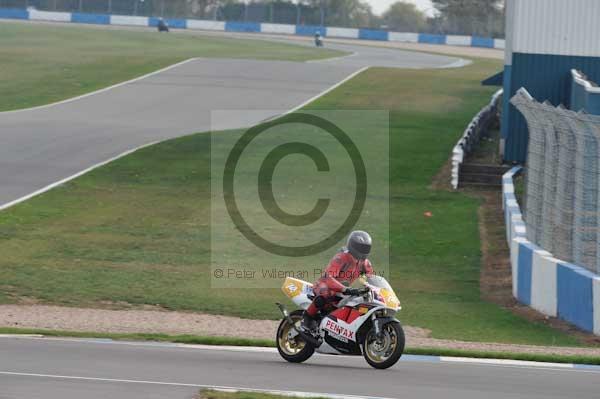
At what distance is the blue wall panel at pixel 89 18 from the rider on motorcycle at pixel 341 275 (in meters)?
97.8

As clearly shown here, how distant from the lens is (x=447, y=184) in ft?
97.1

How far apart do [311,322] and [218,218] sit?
12.3m

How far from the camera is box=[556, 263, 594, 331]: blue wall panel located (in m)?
16.0

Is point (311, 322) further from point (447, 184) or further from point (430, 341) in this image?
point (447, 184)

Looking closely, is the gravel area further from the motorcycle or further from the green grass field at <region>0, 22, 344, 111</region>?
the green grass field at <region>0, 22, 344, 111</region>

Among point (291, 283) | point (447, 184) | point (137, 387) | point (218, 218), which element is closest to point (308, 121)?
point (447, 184)

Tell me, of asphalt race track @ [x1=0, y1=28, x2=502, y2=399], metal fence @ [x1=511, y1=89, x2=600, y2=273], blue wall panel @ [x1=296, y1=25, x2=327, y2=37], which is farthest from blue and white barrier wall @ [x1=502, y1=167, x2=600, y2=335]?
blue wall panel @ [x1=296, y1=25, x2=327, y2=37]

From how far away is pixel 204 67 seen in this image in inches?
2248

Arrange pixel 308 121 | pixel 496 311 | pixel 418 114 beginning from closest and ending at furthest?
pixel 496 311, pixel 308 121, pixel 418 114

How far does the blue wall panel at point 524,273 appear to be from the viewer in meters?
18.3

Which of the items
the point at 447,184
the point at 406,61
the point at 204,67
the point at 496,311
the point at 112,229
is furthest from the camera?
the point at 406,61

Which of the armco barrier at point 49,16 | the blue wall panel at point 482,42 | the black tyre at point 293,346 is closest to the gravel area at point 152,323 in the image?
the black tyre at point 293,346

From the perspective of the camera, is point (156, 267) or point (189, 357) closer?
point (189, 357)

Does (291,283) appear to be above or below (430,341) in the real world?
above
